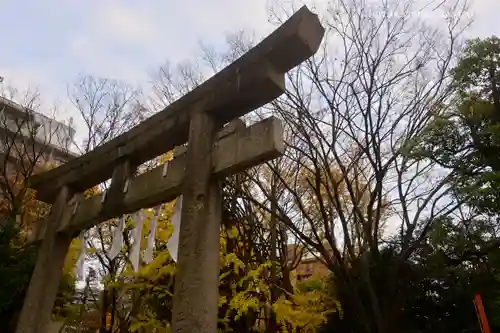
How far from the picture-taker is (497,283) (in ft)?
26.4

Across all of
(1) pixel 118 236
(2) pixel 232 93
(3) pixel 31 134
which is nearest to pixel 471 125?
(2) pixel 232 93

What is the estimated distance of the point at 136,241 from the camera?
6.83m

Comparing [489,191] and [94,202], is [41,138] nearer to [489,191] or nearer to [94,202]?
[94,202]

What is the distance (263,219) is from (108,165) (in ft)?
22.8

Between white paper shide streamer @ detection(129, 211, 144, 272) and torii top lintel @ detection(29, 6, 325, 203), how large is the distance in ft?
3.16

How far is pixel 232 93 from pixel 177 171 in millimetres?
1398

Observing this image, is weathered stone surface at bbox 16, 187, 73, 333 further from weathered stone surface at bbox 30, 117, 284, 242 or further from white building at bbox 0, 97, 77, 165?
white building at bbox 0, 97, 77, 165

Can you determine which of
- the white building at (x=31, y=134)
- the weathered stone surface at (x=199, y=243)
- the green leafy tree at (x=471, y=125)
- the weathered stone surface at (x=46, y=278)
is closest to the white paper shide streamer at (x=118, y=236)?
the weathered stone surface at (x=46, y=278)

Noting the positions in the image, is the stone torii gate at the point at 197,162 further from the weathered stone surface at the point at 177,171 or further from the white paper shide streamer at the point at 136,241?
the white paper shide streamer at the point at 136,241

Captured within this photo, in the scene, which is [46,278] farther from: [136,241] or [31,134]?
[31,134]

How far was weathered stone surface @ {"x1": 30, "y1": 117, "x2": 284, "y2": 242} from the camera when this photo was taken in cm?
508

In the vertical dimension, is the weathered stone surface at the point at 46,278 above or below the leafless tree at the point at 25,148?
below

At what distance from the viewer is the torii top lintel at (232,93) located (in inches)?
Answer: 203

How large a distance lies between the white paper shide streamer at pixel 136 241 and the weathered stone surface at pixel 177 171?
23cm
